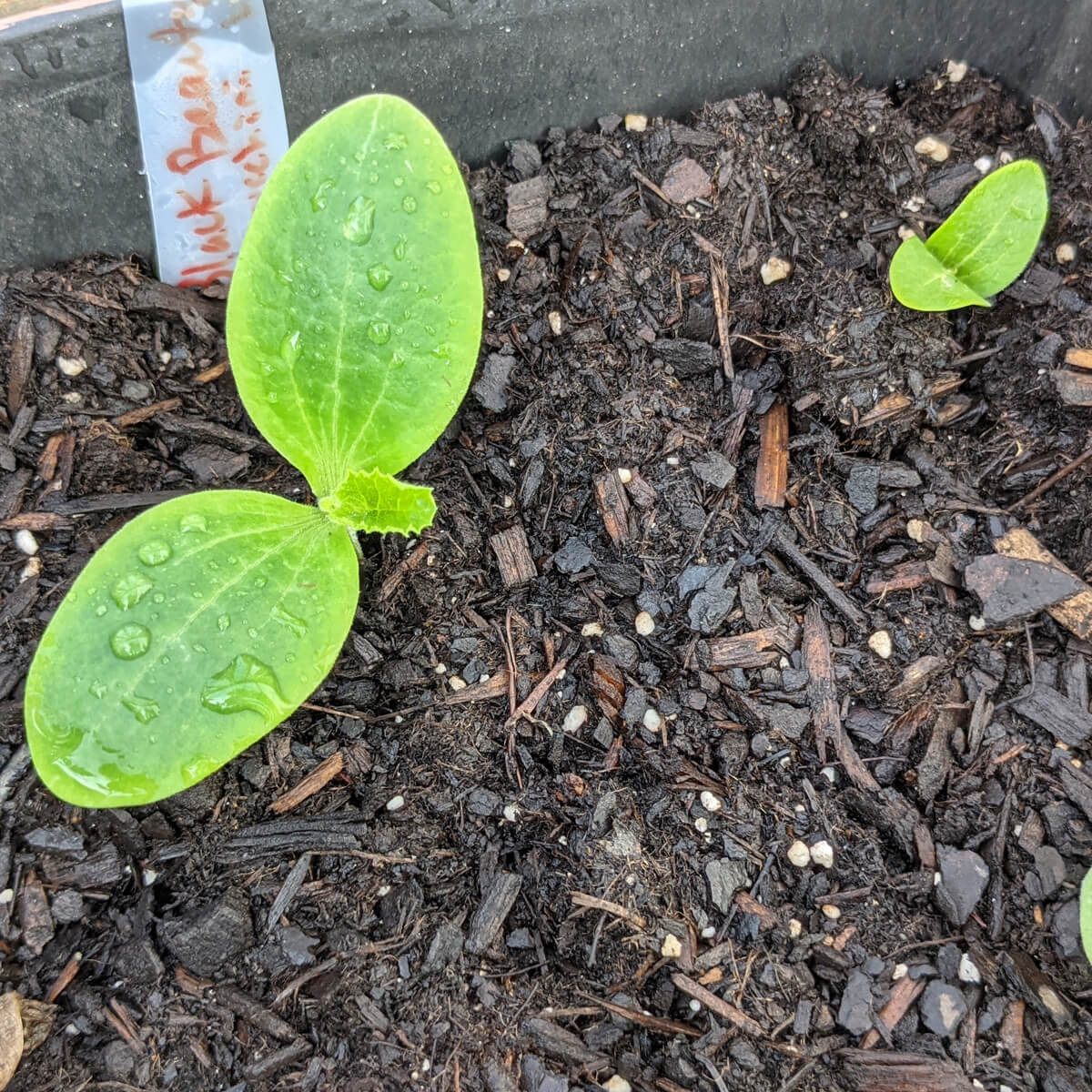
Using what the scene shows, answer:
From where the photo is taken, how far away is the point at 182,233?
1.40 m

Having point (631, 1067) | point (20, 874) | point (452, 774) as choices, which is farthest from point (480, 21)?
point (631, 1067)

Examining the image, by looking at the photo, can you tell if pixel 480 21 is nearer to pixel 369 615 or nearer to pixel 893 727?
pixel 369 615

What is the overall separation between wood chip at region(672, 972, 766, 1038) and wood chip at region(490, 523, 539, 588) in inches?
24.0

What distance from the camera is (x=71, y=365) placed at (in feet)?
4.42

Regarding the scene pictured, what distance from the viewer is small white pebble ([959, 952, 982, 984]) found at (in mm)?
1178

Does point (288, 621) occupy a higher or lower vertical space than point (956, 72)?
lower

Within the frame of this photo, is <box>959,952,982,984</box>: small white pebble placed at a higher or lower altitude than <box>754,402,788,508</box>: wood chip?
lower

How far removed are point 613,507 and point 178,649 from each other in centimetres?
67

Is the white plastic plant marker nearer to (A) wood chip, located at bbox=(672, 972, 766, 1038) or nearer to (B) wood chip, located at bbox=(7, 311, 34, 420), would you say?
(B) wood chip, located at bbox=(7, 311, 34, 420)

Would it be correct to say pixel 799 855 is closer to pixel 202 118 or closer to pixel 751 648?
pixel 751 648

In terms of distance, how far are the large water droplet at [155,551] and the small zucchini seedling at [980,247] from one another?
1.21 metres

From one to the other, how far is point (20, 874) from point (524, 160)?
4.58ft

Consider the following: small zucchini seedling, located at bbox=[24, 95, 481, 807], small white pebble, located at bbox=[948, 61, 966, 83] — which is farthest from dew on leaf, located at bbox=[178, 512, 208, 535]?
small white pebble, located at bbox=[948, 61, 966, 83]

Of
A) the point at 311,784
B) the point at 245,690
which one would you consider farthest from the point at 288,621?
the point at 311,784
